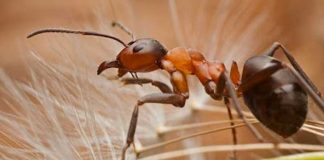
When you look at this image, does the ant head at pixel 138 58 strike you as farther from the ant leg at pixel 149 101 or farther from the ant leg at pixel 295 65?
the ant leg at pixel 295 65

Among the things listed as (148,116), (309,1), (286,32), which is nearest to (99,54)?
(148,116)

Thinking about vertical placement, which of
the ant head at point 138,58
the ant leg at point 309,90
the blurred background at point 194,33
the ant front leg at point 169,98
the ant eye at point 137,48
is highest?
the ant leg at point 309,90

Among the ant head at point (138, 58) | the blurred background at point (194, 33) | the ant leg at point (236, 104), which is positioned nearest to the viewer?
the ant leg at point (236, 104)

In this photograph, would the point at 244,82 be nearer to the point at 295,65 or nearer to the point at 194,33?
the point at 295,65

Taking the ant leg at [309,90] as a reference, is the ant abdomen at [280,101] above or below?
below

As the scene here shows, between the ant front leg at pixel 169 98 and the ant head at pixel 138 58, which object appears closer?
the ant front leg at pixel 169 98

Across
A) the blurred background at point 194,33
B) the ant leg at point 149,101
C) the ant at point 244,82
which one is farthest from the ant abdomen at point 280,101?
the blurred background at point 194,33

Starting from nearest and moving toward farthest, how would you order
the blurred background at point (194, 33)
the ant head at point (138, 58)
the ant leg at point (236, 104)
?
the ant leg at point (236, 104) → the ant head at point (138, 58) → the blurred background at point (194, 33)
